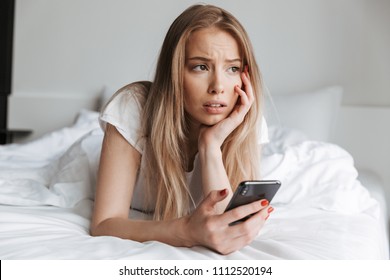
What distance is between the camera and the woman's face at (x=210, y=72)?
130 cm

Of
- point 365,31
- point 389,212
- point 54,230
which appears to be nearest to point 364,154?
point 389,212

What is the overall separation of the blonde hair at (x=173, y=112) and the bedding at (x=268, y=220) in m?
0.16

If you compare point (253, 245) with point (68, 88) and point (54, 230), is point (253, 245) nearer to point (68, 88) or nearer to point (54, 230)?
point (54, 230)

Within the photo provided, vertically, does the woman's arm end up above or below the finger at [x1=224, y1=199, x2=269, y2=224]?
below

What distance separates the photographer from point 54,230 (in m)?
1.23

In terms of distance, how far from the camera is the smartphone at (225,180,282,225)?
1.01 m

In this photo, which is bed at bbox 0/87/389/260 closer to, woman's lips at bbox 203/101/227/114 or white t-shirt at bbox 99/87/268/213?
white t-shirt at bbox 99/87/268/213

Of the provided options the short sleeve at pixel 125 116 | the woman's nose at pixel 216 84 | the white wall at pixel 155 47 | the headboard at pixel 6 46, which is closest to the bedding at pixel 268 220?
the short sleeve at pixel 125 116

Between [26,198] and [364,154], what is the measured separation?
5.15 feet

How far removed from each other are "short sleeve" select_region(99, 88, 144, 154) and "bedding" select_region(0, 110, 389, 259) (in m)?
0.22

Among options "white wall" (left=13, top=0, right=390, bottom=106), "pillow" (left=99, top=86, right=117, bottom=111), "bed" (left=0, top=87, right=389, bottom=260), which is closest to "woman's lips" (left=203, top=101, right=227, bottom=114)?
"bed" (left=0, top=87, right=389, bottom=260)

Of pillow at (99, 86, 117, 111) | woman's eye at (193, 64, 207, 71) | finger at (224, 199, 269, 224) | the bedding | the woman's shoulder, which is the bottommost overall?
pillow at (99, 86, 117, 111)

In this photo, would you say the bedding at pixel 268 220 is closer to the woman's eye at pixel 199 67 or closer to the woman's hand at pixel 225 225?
the woman's hand at pixel 225 225
